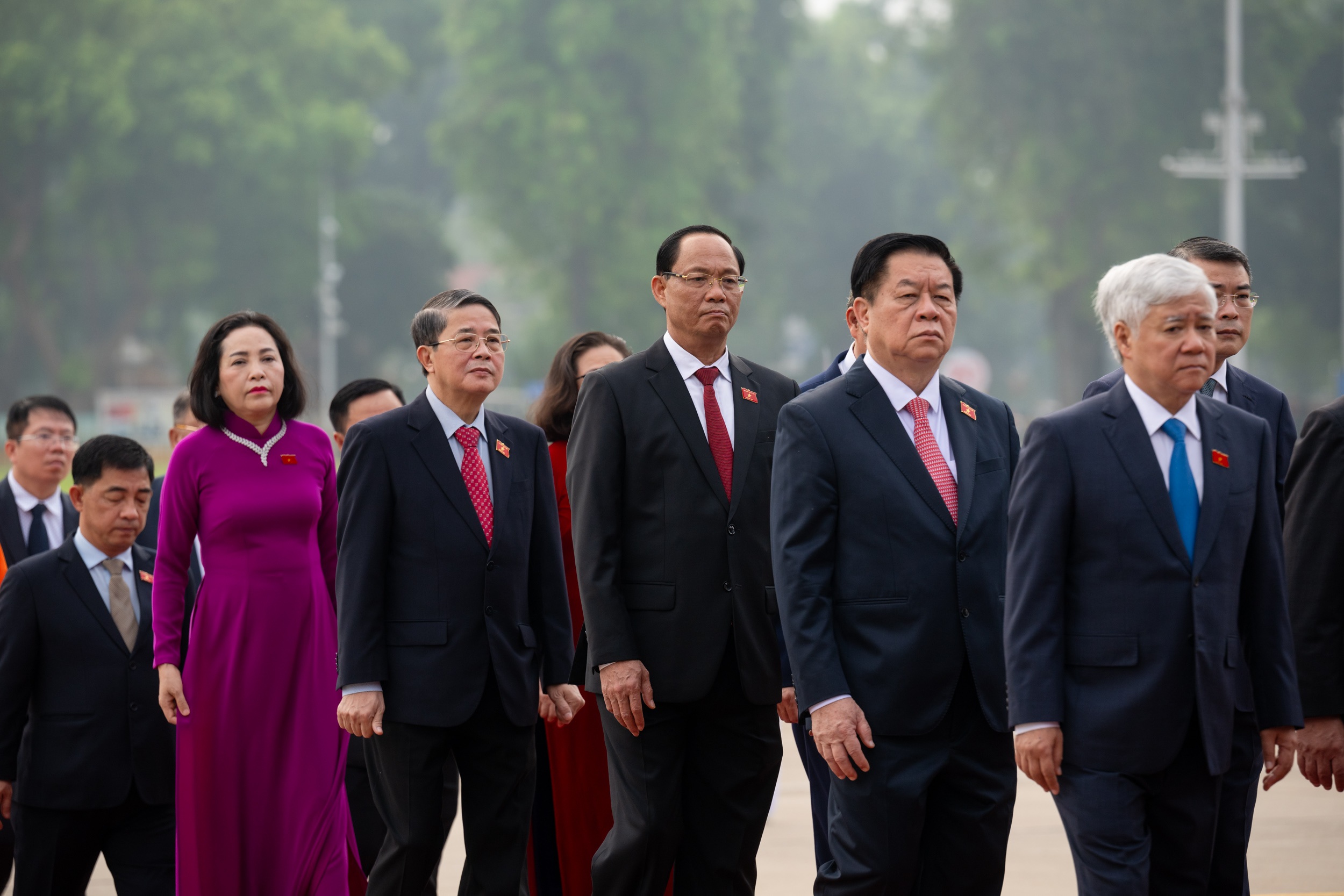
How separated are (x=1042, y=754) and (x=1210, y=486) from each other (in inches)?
29.8

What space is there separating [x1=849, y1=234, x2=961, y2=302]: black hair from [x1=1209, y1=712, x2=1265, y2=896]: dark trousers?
1.37 m

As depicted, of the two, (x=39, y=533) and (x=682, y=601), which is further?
(x=39, y=533)

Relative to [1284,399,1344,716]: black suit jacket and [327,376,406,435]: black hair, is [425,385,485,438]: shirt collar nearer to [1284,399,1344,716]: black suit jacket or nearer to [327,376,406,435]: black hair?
[327,376,406,435]: black hair

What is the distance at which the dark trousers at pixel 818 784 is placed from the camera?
5.23m

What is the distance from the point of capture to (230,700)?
521 centimetres

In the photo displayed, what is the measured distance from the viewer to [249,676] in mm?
5234

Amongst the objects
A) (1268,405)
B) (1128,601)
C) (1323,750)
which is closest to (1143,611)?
(1128,601)

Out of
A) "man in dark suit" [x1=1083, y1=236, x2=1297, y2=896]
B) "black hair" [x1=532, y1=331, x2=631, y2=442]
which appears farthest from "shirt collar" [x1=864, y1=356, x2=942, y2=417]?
"black hair" [x1=532, y1=331, x2=631, y2=442]

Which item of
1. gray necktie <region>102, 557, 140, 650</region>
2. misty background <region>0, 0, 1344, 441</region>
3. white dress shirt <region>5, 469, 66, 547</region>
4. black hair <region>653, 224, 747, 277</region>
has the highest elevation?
misty background <region>0, 0, 1344, 441</region>

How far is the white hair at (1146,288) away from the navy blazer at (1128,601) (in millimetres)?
199

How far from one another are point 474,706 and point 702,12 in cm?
4209

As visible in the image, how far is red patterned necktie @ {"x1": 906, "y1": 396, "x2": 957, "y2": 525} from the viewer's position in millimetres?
4254

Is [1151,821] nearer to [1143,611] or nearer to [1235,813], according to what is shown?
[1235,813]

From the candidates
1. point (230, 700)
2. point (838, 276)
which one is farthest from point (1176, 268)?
point (838, 276)
